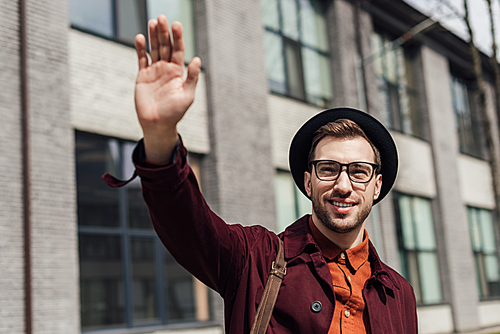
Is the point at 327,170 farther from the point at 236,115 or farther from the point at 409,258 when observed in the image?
the point at 409,258

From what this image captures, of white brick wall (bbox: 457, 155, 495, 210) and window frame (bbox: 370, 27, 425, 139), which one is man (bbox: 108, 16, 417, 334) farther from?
white brick wall (bbox: 457, 155, 495, 210)

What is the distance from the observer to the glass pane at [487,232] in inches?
825

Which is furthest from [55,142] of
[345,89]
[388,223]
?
[388,223]

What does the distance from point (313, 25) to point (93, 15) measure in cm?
710

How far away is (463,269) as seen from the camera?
18.2 metres

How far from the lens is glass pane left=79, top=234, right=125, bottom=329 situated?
2080 centimetres

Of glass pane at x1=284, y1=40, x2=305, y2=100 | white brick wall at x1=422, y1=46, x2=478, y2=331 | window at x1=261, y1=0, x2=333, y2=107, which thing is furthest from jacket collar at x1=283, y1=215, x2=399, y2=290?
white brick wall at x1=422, y1=46, x2=478, y2=331

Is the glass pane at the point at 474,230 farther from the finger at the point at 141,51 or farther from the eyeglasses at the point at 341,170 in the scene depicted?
the finger at the point at 141,51

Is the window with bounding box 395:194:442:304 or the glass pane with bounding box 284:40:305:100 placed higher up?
the glass pane with bounding box 284:40:305:100

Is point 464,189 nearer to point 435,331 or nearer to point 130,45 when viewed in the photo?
point 435,331

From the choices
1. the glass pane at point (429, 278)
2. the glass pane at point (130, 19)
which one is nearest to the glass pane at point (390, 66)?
the glass pane at point (429, 278)

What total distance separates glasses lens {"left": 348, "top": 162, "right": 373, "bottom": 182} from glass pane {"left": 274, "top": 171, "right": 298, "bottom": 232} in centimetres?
988

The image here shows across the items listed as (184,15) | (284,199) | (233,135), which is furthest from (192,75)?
(284,199)

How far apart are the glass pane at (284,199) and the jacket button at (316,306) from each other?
33.2 feet
